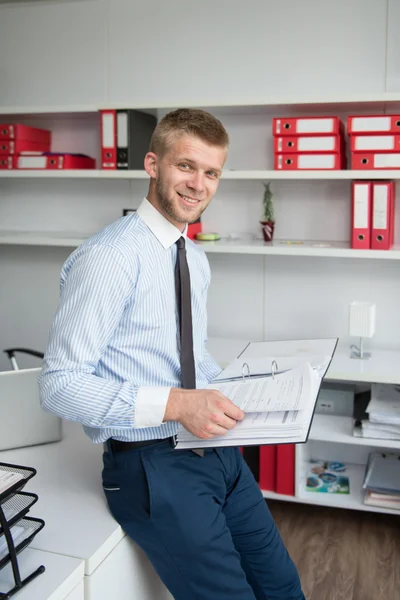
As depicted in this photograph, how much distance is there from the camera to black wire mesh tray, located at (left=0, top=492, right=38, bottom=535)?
1273 mm

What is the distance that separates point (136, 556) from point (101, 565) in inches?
7.7

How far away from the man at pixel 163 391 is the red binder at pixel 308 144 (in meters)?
1.35

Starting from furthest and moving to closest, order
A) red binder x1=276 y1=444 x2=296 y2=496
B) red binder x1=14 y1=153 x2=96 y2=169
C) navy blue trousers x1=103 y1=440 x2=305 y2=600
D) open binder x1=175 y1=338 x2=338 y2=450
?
1. red binder x1=14 y1=153 x2=96 y2=169
2. red binder x1=276 y1=444 x2=296 y2=496
3. navy blue trousers x1=103 y1=440 x2=305 y2=600
4. open binder x1=175 y1=338 x2=338 y2=450

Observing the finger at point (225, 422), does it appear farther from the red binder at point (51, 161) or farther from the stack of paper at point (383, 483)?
the red binder at point (51, 161)

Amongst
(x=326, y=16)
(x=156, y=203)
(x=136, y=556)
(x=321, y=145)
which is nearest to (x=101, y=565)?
(x=136, y=556)

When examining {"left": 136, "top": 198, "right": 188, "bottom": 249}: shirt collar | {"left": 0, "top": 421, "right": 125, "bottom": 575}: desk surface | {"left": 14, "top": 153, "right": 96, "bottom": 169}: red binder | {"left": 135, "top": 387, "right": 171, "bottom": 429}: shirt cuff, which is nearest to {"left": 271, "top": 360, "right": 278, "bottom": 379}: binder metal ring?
{"left": 135, "top": 387, "right": 171, "bottom": 429}: shirt cuff

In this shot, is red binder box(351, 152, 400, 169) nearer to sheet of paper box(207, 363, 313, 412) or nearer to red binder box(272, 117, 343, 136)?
red binder box(272, 117, 343, 136)

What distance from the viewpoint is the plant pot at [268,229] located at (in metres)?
3.23

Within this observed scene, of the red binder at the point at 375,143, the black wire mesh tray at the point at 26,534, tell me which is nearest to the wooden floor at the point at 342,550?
the black wire mesh tray at the point at 26,534

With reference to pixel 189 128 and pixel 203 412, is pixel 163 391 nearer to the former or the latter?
pixel 203 412

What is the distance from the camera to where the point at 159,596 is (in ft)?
5.70

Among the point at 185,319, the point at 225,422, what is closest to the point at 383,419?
the point at 185,319

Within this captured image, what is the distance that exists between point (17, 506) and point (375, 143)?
2176 mm

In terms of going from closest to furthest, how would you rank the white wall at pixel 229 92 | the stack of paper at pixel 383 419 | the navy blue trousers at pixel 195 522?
the navy blue trousers at pixel 195 522
the stack of paper at pixel 383 419
the white wall at pixel 229 92
